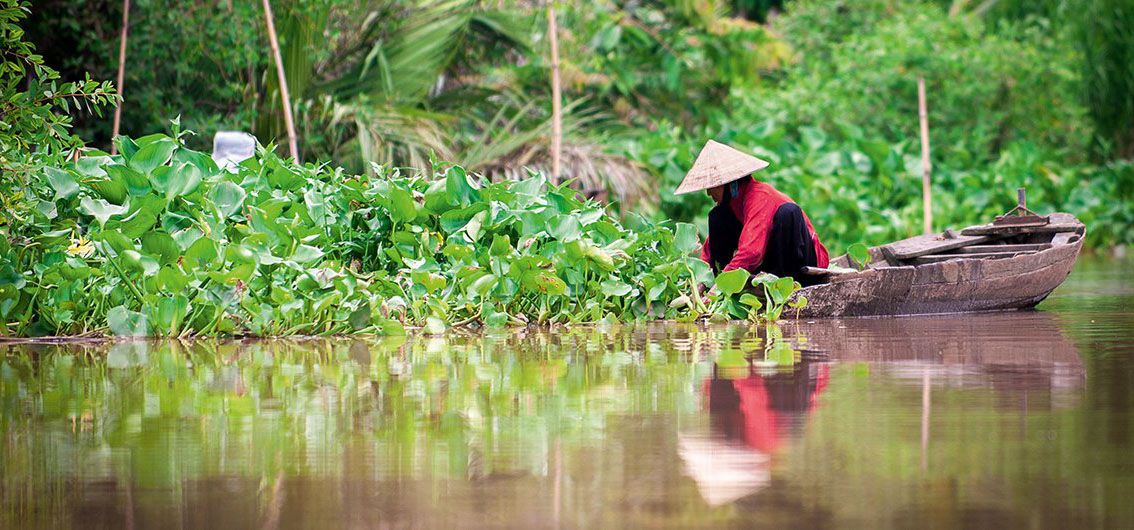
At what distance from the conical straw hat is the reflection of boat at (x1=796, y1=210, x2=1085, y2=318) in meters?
0.72

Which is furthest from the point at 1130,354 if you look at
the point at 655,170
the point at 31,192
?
the point at 655,170

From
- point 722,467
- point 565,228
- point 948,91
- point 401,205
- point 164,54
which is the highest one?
point 948,91

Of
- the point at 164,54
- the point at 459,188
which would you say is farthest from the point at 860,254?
the point at 164,54

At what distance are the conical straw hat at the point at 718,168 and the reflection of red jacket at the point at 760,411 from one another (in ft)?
7.91

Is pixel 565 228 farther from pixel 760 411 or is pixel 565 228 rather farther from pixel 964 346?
pixel 760 411

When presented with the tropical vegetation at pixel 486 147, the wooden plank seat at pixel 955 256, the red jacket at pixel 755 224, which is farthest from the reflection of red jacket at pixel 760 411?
the wooden plank seat at pixel 955 256

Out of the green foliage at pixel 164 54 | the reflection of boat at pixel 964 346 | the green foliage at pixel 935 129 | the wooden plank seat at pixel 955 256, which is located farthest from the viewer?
the green foliage at pixel 935 129

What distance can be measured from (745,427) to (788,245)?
3.84m

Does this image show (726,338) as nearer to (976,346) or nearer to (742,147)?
(976,346)

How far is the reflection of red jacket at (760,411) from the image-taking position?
13.2 feet

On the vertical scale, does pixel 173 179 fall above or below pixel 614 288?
above

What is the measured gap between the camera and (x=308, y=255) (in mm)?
7137

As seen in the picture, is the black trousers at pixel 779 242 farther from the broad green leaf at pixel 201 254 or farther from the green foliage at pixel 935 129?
the green foliage at pixel 935 129

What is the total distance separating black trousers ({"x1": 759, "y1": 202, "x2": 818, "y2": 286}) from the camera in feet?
26.0
